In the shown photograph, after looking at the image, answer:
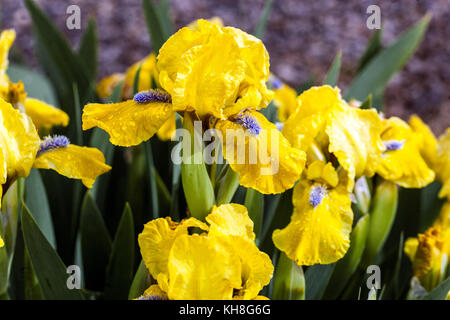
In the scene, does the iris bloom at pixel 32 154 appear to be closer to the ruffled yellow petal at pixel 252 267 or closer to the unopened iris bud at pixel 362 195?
the ruffled yellow petal at pixel 252 267

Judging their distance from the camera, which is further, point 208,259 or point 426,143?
point 426,143

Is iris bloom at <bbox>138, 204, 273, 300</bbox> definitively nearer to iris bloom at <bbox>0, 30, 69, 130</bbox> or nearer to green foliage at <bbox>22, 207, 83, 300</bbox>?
green foliage at <bbox>22, 207, 83, 300</bbox>

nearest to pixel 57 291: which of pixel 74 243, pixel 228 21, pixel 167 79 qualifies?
pixel 74 243

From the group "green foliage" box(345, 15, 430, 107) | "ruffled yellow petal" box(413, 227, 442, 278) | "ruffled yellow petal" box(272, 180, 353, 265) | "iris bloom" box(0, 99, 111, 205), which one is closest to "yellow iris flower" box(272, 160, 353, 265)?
"ruffled yellow petal" box(272, 180, 353, 265)

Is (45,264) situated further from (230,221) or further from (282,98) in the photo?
(282,98)

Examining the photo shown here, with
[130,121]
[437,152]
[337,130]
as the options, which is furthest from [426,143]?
[130,121]

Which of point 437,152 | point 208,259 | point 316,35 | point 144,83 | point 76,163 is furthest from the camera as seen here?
point 316,35

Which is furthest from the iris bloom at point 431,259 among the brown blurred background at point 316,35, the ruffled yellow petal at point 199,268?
the brown blurred background at point 316,35
